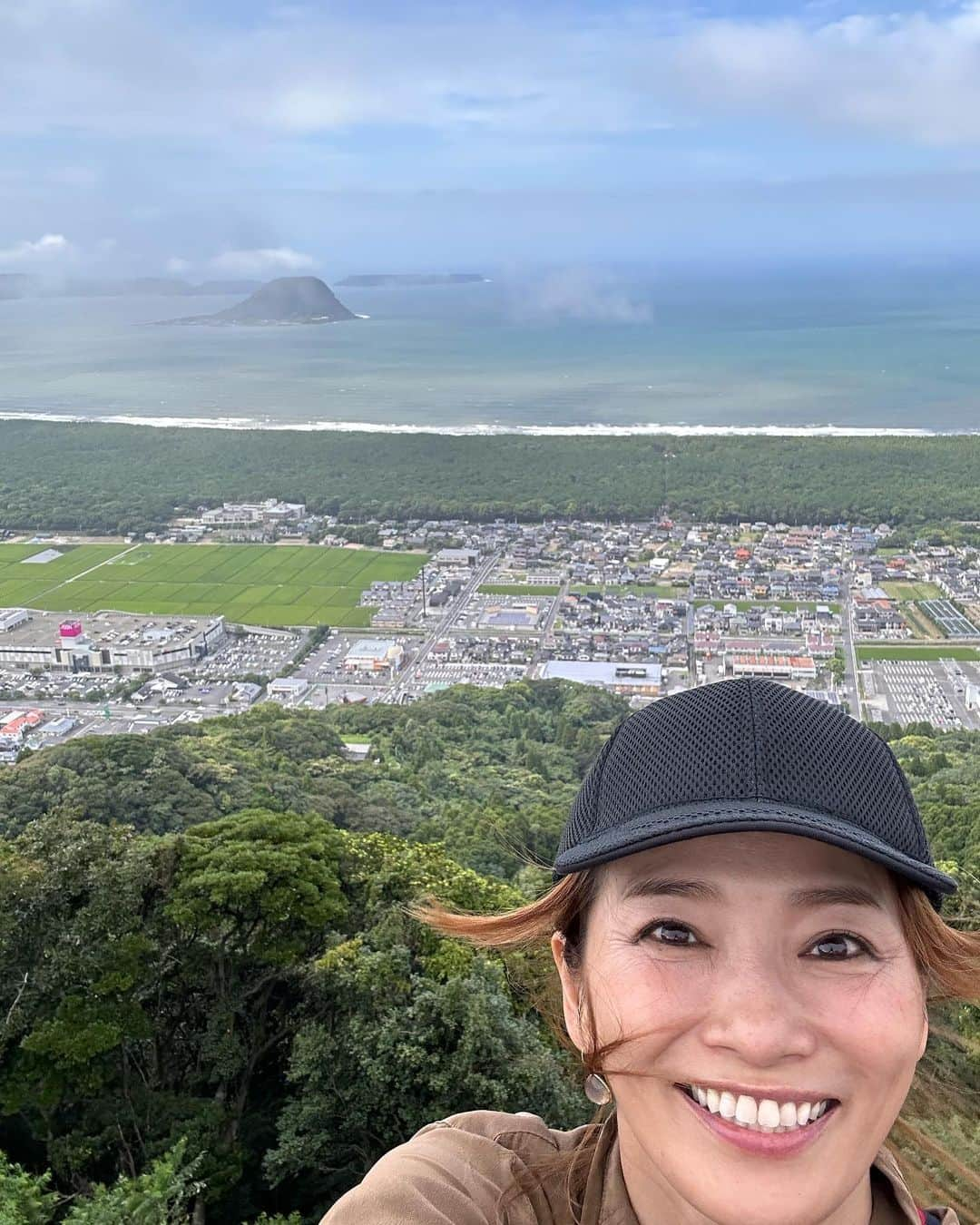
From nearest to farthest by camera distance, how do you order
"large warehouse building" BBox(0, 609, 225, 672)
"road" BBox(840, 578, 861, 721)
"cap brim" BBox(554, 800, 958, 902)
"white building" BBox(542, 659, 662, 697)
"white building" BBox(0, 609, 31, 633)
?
"cap brim" BBox(554, 800, 958, 902) < "road" BBox(840, 578, 861, 721) < "white building" BBox(542, 659, 662, 697) < "large warehouse building" BBox(0, 609, 225, 672) < "white building" BBox(0, 609, 31, 633)

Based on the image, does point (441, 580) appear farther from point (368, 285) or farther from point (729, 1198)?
point (368, 285)

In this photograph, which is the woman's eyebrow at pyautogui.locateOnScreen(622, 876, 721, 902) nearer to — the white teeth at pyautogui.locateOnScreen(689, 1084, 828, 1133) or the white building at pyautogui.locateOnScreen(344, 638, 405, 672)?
the white teeth at pyautogui.locateOnScreen(689, 1084, 828, 1133)

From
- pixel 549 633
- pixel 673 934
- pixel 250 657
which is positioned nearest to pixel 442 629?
pixel 549 633

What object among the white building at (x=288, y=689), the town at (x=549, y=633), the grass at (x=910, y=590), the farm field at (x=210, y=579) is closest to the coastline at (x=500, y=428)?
the town at (x=549, y=633)

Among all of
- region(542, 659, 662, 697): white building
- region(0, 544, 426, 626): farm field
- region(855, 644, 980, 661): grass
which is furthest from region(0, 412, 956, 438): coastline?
region(542, 659, 662, 697): white building

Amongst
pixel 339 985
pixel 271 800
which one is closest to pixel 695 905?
pixel 339 985

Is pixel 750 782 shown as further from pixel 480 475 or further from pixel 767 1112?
pixel 480 475

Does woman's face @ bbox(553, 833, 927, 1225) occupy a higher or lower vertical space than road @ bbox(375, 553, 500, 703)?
higher
